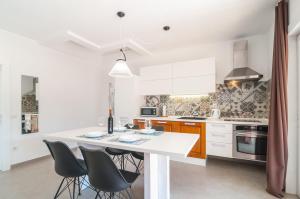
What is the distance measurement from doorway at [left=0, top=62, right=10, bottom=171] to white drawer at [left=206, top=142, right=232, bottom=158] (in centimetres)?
376

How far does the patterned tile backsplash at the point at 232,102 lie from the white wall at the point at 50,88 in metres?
2.44

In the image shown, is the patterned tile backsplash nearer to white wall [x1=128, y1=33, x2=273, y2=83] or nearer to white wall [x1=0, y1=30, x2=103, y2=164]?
white wall [x1=128, y1=33, x2=273, y2=83]

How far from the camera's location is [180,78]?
12.1 ft

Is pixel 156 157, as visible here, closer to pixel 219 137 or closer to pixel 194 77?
pixel 219 137

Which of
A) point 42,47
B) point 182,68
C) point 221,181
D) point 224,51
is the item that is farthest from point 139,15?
point 221,181

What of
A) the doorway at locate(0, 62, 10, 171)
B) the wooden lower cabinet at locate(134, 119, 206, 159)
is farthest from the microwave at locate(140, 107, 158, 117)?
the doorway at locate(0, 62, 10, 171)

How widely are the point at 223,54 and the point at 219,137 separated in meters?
1.86

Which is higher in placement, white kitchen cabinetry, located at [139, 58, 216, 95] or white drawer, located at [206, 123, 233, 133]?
white kitchen cabinetry, located at [139, 58, 216, 95]

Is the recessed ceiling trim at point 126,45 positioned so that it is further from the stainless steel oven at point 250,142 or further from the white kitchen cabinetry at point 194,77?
the stainless steel oven at point 250,142

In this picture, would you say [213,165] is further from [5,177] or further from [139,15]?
[5,177]

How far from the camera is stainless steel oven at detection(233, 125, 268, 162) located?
2.69 meters

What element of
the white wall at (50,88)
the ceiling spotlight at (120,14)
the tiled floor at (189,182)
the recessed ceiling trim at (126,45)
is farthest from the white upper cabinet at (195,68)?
the white wall at (50,88)

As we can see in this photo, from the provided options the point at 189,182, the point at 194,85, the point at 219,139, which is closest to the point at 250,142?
the point at 219,139

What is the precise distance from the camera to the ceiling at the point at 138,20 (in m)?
2.25
